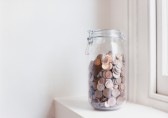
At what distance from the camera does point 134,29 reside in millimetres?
870

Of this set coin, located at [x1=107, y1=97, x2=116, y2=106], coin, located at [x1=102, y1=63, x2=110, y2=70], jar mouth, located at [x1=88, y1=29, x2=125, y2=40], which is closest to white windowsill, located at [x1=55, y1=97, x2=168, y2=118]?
coin, located at [x1=107, y1=97, x2=116, y2=106]

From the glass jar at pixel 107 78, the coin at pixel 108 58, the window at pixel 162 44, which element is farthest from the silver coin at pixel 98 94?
the window at pixel 162 44

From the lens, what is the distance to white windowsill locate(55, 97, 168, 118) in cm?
67

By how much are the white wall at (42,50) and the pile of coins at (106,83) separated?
0.21m

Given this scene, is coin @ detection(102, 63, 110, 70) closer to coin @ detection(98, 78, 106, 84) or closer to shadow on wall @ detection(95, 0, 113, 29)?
coin @ detection(98, 78, 106, 84)

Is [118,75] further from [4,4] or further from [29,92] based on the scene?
[4,4]

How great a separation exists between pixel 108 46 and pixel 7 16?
390 millimetres

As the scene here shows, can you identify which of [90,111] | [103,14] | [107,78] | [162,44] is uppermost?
[103,14]

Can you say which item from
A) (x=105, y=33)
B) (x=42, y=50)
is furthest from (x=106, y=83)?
(x=42, y=50)

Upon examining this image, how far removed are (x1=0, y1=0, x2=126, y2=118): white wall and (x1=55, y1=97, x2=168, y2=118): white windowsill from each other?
7 centimetres

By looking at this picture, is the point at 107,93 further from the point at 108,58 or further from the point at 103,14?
the point at 103,14

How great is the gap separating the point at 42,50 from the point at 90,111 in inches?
12.9

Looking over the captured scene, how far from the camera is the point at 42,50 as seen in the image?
913 millimetres

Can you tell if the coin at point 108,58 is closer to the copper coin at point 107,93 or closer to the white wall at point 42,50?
the copper coin at point 107,93
